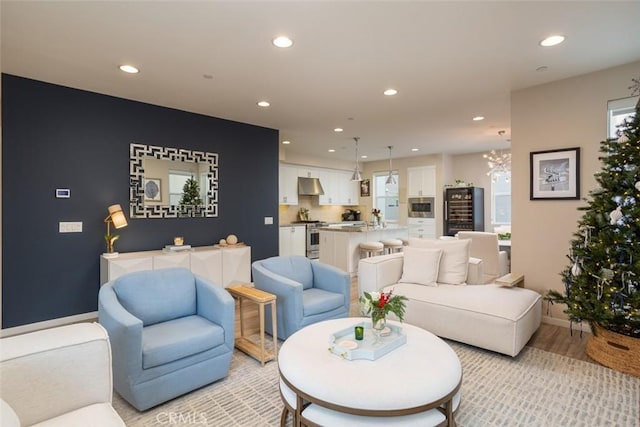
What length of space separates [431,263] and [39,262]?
433 centimetres

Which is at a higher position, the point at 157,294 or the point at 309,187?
the point at 309,187

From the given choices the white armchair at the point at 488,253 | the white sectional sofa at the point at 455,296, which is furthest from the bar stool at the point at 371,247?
the white sectional sofa at the point at 455,296

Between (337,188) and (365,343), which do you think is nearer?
(365,343)

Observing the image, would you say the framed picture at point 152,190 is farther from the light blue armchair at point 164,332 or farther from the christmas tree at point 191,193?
the light blue armchair at point 164,332

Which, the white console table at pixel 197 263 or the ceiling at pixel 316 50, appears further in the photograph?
the white console table at pixel 197 263

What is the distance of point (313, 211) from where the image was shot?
9266mm

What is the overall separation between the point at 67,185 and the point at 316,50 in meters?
3.22

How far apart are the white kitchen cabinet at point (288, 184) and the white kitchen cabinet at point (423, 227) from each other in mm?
3178

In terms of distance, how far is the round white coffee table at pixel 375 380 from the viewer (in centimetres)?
160

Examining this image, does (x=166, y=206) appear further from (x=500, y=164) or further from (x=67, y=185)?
A: (x=500, y=164)

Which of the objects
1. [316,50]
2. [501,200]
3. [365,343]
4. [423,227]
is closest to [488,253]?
[365,343]

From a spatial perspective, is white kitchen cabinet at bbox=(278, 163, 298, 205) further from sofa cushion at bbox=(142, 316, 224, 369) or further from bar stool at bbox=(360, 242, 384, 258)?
sofa cushion at bbox=(142, 316, 224, 369)

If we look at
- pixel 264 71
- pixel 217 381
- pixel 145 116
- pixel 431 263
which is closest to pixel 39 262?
pixel 145 116

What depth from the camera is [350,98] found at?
4172 mm
